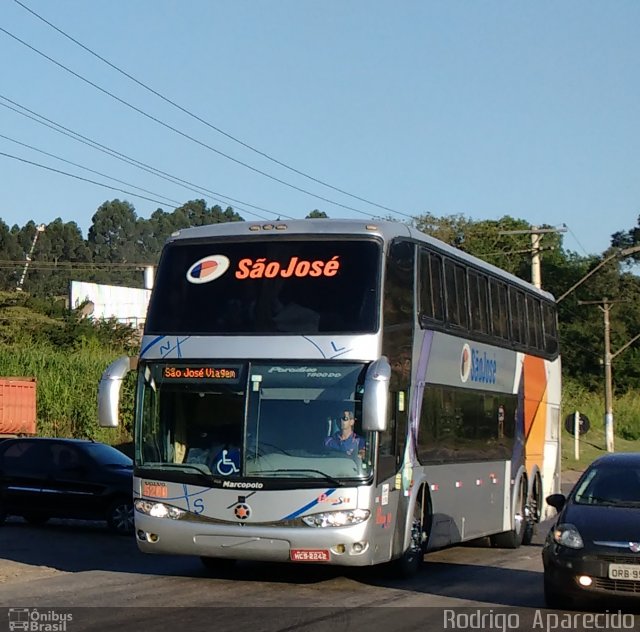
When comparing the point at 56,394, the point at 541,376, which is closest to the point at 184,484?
the point at 541,376

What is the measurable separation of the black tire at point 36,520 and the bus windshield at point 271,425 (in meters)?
8.53

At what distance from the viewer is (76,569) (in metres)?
15.7

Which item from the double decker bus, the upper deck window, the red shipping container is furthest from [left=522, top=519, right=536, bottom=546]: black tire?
the red shipping container

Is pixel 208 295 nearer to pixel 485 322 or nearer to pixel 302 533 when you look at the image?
pixel 302 533

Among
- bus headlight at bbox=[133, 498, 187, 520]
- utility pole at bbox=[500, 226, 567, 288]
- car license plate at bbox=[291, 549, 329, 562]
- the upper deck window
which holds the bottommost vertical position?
car license plate at bbox=[291, 549, 329, 562]

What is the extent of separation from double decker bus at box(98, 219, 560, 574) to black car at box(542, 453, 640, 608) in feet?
7.05

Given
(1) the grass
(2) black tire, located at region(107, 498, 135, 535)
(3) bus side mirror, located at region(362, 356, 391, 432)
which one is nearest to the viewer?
(3) bus side mirror, located at region(362, 356, 391, 432)

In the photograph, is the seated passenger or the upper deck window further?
the upper deck window

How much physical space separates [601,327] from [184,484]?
74.7 m

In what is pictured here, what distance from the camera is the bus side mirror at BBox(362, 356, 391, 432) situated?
12.3 metres

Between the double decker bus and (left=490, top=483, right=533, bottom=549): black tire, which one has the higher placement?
the double decker bus
